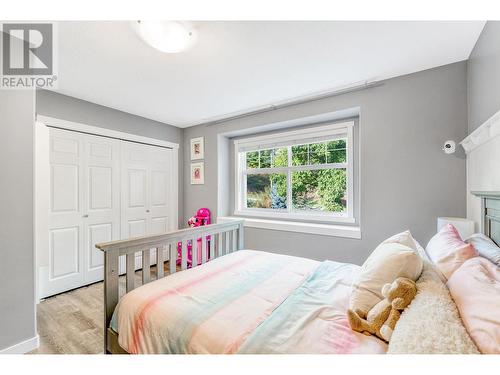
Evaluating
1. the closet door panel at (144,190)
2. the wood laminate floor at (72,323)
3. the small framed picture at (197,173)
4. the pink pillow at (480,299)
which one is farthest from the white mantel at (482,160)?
the closet door panel at (144,190)

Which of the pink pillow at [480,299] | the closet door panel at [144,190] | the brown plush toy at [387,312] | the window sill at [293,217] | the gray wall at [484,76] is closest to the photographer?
the pink pillow at [480,299]

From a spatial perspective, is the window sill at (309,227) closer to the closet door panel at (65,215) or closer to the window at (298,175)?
the window at (298,175)

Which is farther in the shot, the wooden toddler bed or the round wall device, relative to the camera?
the round wall device

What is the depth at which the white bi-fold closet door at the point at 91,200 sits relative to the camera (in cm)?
254

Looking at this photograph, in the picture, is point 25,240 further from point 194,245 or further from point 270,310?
point 270,310

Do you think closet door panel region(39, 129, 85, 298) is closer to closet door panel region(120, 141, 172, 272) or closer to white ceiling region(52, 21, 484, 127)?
closet door panel region(120, 141, 172, 272)

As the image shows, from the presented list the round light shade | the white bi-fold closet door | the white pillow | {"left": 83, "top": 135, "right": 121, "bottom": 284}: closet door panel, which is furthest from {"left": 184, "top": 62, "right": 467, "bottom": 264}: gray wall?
{"left": 83, "top": 135, "right": 121, "bottom": 284}: closet door panel

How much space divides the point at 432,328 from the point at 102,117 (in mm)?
3666

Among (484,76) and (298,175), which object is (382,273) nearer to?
(484,76)

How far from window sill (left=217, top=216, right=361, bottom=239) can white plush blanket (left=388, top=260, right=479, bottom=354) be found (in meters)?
1.60

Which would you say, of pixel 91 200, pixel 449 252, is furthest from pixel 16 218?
pixel 449 252

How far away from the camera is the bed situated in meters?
0.92

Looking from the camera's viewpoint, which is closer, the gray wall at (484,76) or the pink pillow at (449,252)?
the pink pillow at (449,252)

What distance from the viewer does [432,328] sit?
71cm
